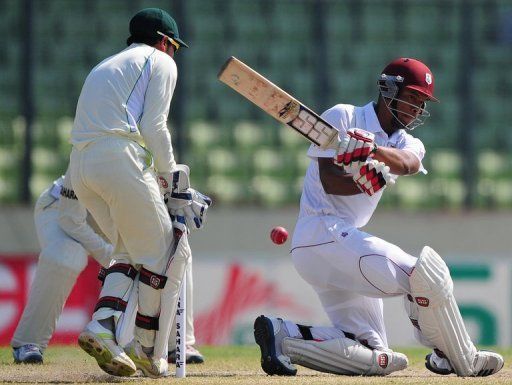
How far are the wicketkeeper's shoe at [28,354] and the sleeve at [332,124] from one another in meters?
2.01

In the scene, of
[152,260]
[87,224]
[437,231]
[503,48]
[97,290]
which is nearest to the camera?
[152,260]

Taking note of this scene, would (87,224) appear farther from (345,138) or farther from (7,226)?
(7,226)

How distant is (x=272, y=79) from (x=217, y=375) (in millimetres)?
6760

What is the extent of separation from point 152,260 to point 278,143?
661 cm

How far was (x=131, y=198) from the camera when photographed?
554 centimetres

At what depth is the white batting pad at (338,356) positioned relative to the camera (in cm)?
591

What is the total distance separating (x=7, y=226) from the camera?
10.5m

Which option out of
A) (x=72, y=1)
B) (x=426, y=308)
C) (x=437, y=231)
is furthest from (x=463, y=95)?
(x=426, y=308)

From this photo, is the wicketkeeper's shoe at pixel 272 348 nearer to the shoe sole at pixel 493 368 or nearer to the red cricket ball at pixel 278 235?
the red cricket ball at pixel 278 235

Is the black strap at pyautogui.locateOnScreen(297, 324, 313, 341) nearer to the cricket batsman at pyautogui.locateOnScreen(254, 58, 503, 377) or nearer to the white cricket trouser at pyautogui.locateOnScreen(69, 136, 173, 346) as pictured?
the cricket batsman at pyautogui.locateOnScreen(254, 58, 503, 377)

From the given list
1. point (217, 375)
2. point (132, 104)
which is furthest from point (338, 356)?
point (132, 104)

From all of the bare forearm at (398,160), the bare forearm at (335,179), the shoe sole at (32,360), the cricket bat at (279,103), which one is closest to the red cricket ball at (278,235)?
the bare forearm at (335,179)

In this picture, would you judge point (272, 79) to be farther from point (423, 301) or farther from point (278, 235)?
point (423, 301)

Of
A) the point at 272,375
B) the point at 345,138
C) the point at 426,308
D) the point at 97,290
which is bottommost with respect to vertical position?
the point at 97,290
